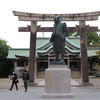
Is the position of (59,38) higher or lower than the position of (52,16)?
lower

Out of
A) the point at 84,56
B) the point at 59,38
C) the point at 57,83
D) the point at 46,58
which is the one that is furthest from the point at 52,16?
the point at 46,58

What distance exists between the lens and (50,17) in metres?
17.1

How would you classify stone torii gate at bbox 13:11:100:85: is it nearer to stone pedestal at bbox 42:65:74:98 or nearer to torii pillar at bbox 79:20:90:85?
torii pillar at bbox 79:20:90:85

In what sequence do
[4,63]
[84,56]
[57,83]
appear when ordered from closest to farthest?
[57,83]
[84,56]
[4,63]

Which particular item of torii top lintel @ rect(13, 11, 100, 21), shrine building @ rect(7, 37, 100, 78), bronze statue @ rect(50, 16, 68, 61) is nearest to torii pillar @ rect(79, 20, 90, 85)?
torii top lintel @ rect(13, 11, 100, 21)

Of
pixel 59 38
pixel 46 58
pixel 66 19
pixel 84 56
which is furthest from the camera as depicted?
pixel 46 58

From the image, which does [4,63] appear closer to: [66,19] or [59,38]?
[66,19]

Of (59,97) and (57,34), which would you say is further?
(57,34)

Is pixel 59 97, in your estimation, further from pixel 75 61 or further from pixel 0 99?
pixel 75 61

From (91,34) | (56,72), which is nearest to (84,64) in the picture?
(56,72)

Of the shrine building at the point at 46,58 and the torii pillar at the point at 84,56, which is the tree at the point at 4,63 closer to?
the shrine building at the point at 46,58

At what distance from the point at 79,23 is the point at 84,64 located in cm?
378

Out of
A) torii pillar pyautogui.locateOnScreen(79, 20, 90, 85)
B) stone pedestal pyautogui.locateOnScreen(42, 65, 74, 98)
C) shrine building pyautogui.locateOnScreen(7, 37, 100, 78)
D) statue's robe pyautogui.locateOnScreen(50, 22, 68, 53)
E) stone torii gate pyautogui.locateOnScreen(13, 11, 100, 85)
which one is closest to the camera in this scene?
stone pedestal pyautogui.locateOnScreen(42, 65, 74, 98)

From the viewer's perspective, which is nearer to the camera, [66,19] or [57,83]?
[57,83]
